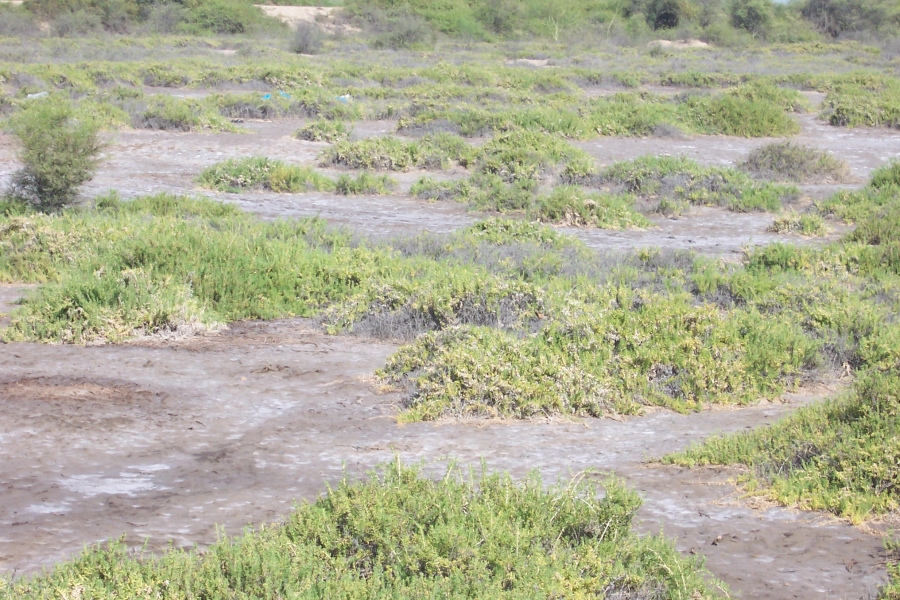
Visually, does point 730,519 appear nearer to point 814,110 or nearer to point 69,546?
point 69,546

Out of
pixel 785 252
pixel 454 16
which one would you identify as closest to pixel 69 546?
pixel 785 252

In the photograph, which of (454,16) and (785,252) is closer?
(785,252)

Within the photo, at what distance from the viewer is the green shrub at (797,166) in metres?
15.3

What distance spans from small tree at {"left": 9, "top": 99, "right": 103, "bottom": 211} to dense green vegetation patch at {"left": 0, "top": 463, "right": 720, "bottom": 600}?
8350 mm

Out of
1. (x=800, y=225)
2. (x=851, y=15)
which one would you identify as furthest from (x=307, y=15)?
(x=800, y=225)

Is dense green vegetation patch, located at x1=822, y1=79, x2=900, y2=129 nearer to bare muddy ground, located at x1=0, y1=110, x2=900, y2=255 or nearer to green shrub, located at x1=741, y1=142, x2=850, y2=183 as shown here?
bare muddy ground, located at x1=0, y1=110, x2=900, y2=255

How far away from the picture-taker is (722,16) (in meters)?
54.5

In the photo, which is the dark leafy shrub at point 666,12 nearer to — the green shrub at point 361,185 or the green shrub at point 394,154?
the green shrub at point 394,154

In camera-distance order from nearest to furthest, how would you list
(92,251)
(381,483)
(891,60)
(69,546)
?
(69,546), (381,483), (92,251), (891,60)

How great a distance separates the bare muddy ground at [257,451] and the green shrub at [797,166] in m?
9.89

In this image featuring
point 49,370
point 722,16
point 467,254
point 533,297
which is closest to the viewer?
point 49,370

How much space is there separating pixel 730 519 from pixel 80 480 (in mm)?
3120

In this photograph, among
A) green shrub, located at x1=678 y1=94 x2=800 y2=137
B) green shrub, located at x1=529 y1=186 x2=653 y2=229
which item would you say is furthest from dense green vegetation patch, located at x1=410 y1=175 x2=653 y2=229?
green shrub, located at x1=678 y1=94 x2=800 y2=137

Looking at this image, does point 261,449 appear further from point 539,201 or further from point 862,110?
point 862,110
